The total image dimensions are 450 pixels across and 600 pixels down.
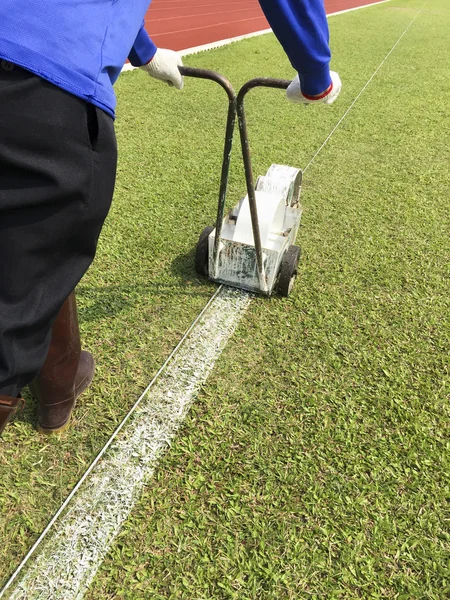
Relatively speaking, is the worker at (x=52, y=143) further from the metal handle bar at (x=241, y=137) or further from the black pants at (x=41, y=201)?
the metal handle bar at (x=241, y=137)

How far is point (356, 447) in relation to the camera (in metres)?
1.76

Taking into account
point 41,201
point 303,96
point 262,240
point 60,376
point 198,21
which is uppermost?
point 41,201

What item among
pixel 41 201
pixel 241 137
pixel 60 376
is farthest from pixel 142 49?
pixel 60 376

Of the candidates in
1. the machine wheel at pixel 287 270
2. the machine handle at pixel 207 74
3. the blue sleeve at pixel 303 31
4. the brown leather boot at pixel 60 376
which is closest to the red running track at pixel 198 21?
the machine wheel at pixel 287 270

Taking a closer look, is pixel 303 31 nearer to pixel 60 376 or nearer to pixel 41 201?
pixel 41 201

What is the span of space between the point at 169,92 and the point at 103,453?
5.13 meters

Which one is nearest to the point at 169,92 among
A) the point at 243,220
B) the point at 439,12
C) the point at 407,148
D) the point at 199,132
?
the point at 199,132

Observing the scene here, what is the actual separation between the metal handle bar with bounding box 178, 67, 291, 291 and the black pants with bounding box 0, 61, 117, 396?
95 centimetres

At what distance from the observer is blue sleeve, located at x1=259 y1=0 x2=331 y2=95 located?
1.16m

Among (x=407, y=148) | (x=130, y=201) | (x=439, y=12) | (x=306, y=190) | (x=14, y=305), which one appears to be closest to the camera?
(x=14, y=305)

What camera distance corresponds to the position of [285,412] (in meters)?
1.88

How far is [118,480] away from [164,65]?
61.3 inches

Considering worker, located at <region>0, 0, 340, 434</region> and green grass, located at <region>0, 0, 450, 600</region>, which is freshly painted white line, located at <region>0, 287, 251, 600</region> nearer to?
green grass, located at <region>0, 0, 450, 600</region>

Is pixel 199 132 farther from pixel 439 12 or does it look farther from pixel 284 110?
pixel 439 12
